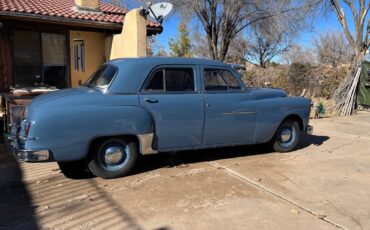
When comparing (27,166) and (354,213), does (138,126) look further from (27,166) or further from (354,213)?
(354,213)

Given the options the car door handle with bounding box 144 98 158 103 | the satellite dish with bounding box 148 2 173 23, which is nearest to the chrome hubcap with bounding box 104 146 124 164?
the car door handle with bounding box 144 98 158 103

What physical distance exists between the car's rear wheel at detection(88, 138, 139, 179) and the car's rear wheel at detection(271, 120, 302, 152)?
287 cm

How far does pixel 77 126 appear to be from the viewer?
4.80 metres

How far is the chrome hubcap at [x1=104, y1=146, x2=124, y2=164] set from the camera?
17.1 ft

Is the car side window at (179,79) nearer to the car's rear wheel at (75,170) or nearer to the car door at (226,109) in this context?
the car door at (226,109)

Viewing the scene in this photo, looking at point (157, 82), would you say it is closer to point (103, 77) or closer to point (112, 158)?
point (103, 77)

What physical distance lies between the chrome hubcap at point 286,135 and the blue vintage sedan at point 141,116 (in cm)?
30

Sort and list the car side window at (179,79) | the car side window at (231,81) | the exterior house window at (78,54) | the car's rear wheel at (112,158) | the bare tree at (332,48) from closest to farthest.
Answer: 1. the car's rear wheel at (112,158)
2. the car side window at (179,79)
3. the car side window at (231,81)
4. the exterior house window at (78,54)
5. the bare tree at (332,48)

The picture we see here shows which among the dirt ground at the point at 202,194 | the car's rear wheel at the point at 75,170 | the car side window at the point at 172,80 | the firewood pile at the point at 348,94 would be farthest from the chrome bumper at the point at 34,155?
the firewood pile at the point at 348,94

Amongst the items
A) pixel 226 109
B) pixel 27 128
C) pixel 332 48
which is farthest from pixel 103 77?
pixel 332 48

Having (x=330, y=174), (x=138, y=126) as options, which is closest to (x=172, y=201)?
(x=138, y=126)

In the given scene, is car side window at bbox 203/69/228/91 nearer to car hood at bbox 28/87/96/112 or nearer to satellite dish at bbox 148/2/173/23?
car hood at bbox 28/87/96/112

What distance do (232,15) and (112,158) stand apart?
51.6 feet

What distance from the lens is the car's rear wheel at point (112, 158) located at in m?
5.16
